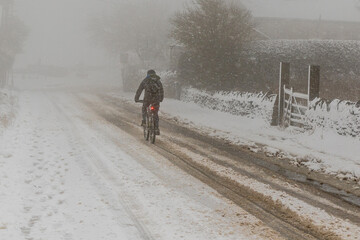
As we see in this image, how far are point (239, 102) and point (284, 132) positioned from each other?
4.56 metres

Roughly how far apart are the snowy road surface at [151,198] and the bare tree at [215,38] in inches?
487

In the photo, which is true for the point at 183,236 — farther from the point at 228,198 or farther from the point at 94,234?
the point at 228,198

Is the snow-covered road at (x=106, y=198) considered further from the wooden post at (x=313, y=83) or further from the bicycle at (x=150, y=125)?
the wooden post at (x=313, y=83)

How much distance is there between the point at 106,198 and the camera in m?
5.90

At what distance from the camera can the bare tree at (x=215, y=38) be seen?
21.5 m

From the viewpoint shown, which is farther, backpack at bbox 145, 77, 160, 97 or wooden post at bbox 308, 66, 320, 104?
wooden post at bbox 308, 66, 320, 104

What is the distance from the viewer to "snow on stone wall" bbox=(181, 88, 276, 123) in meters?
15.7

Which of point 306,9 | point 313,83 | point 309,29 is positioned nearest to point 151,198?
point 313,83

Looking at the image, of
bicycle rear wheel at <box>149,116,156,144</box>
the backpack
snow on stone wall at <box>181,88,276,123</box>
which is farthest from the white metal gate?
bicycle rear wheel at <box>149,116,156,144</box>

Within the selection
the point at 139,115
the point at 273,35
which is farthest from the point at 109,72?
the point at 139,115

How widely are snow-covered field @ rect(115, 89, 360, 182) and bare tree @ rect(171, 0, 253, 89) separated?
97.4 inches

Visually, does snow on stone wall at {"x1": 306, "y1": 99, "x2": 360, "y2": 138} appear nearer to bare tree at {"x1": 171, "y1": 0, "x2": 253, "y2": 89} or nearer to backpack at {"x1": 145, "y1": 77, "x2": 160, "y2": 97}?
backpack at {"x1": 145, "y1": 77, "x2": 160, "y2": 97}

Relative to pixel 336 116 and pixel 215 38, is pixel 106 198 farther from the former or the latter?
pixel 215 38

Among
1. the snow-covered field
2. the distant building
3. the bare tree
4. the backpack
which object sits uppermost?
the distant building
